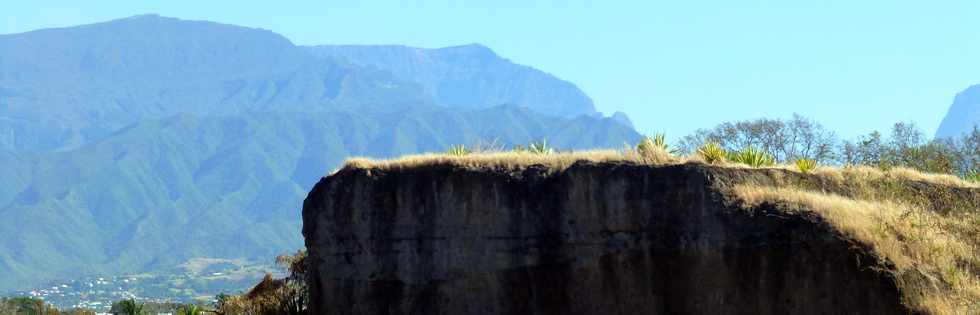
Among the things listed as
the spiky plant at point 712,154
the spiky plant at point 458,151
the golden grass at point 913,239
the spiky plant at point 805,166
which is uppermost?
the spiky plant at point 458,151

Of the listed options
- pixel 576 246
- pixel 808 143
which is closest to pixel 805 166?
pixel 576 246

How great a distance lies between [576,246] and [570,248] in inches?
5.2

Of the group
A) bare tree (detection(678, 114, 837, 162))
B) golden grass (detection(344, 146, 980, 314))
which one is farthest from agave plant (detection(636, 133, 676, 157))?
bare tree (detection(678, 114, 837, 162))

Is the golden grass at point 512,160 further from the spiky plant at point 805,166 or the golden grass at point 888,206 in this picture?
the spiky plant at point 805,166

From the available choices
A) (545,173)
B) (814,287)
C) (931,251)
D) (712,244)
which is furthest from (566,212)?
(931,251)

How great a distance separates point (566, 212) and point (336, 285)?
5530 millimetres

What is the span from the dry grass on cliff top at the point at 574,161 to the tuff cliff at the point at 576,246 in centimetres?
19

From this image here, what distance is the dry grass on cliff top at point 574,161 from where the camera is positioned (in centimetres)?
2703

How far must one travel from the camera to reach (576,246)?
26453mm

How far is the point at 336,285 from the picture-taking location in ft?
93.7

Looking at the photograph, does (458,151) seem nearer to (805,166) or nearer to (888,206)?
(805,166)

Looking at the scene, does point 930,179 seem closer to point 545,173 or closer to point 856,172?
point 856,172

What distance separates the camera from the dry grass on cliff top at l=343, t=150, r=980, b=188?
2703 centimetres

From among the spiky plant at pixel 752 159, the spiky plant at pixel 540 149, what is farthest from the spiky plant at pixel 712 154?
the spiky plant at pixel 540 149
